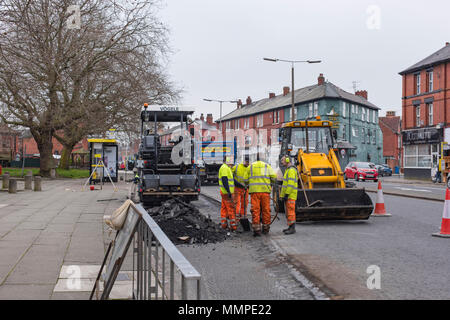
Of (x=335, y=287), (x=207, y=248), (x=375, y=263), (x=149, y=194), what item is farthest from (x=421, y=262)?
(x=149, y=194)

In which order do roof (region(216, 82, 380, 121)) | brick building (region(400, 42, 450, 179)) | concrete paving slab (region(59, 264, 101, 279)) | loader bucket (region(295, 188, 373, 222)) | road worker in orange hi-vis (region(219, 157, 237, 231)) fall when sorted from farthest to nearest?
roof (region(216, 82, 380, 121))
brick building (region(400, 42, 450, 179))
loader bucket (region(295, 188, 373, 222))
road worker in orange hi-vis (region(219, 157, 237, 231))
concrete paving slab (region(59, 264, 101, 279))

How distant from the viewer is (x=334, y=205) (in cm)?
1124

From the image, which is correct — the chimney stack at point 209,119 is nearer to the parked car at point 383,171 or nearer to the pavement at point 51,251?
the parked car at point 383,171

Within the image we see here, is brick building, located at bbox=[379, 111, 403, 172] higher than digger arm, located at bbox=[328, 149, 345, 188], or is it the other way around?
brick building, located at bbox=[379, 111, 403, 172]

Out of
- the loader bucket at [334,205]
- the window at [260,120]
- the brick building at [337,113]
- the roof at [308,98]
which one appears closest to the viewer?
the loader bucket at [334,205]

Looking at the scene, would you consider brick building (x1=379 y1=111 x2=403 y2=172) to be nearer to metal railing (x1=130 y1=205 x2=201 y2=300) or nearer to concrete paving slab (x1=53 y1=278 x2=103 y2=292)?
concrete paving slab (x1=53 y1=278 x2=103 y2=292)

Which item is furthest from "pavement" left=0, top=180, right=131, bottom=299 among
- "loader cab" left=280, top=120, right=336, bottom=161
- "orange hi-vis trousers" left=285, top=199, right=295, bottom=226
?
"loader cab" left=280, top=120, right=336, bottom=161

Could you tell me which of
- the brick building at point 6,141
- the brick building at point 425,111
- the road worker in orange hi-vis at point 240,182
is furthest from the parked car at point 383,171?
the road worker in orange hi-vis at point 240,182

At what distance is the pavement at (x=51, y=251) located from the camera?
534 cm

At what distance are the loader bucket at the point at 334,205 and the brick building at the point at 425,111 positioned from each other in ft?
97.4

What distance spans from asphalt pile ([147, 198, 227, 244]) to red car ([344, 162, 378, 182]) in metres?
25.5

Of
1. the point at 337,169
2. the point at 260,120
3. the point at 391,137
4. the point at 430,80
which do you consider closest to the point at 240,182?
the point at 337,169

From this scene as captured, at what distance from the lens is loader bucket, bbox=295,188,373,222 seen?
10.9 metres

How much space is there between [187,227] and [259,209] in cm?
153
